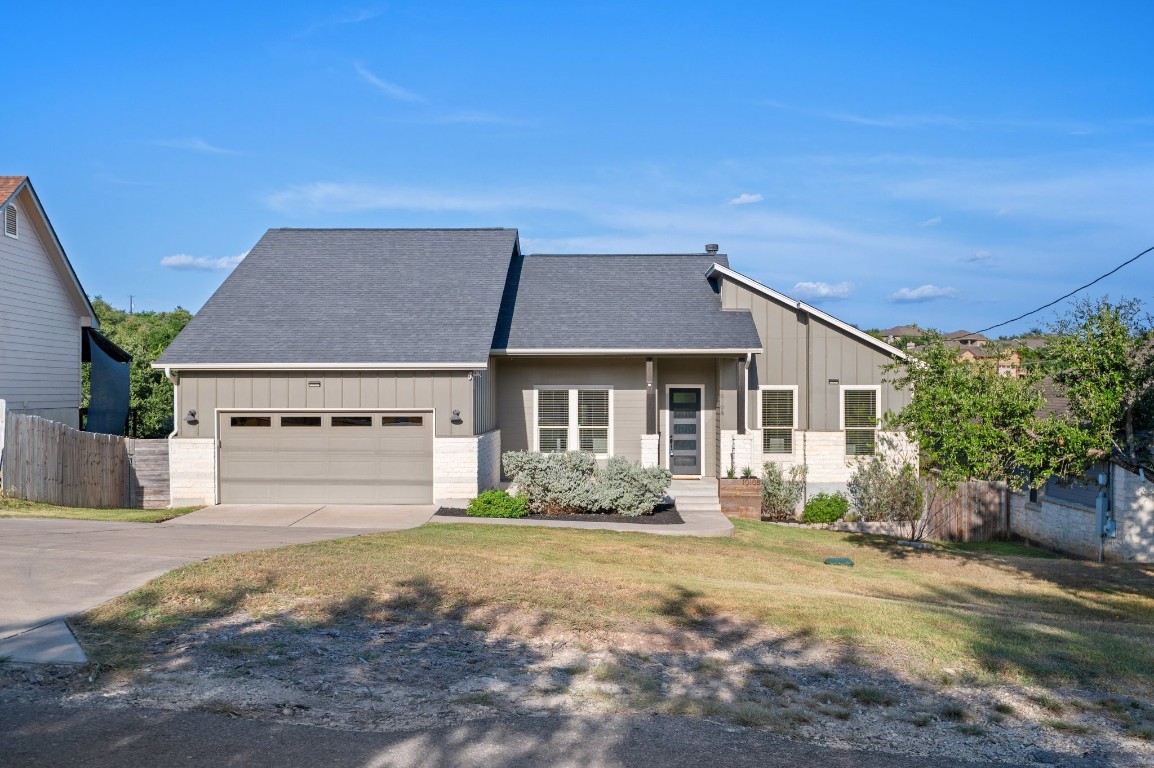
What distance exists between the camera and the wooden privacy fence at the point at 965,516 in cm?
2019

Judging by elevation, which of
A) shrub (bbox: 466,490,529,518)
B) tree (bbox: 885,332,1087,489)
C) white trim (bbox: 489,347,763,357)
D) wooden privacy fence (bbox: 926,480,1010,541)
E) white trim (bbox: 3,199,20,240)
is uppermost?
white trim (bbox: 3,199,20,240)

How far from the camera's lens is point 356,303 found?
19.9 m

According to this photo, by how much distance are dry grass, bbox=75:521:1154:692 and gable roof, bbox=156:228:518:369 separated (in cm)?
449

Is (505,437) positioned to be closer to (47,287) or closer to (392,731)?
(47,287)

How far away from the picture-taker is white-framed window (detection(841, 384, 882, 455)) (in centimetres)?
2075

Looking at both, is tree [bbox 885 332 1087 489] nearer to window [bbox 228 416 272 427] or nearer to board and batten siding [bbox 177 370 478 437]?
board and batten siding [bbox 177 370 478 437]

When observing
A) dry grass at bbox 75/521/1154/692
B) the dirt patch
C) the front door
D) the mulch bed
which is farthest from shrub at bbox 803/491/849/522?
the dirt patch

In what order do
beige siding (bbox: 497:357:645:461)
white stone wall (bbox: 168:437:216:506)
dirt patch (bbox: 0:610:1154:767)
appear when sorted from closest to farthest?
dirt patch (bbox: 0:610:1154:767) → white stone wall (bbox: 168:437:216:506) → beige siding (bbox: 497:357:645:461)

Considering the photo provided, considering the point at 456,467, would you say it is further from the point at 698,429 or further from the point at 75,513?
the point at 75,513

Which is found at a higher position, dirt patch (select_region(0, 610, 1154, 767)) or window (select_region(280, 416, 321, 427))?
window (select_region(280, 416, 321, 427))

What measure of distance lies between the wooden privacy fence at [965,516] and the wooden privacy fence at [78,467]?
15.9 meters

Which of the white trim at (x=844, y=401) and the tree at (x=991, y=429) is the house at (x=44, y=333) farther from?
the tree at (x=991, y=429)

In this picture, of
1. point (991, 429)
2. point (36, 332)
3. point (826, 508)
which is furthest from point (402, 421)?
point (36, 332)

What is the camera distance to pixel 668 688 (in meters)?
6.84
